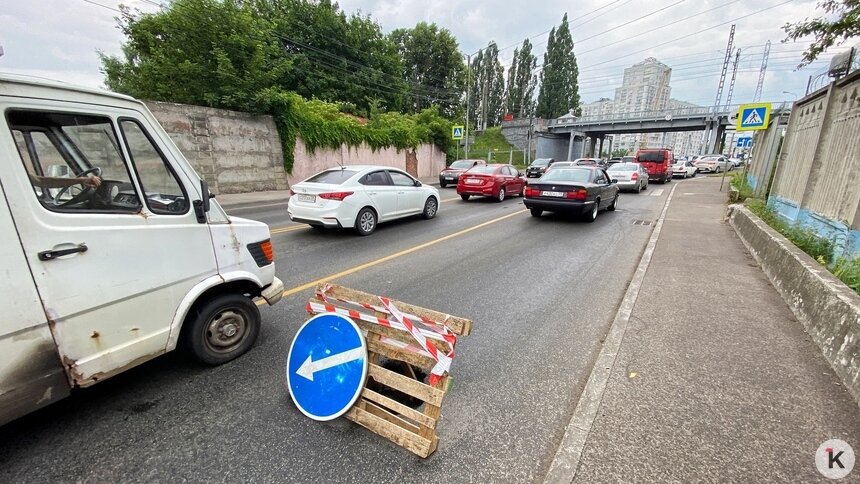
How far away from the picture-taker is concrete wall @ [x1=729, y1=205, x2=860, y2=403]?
2793 mm

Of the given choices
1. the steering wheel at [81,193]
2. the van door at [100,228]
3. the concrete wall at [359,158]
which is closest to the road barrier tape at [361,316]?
the van door at [100,228]

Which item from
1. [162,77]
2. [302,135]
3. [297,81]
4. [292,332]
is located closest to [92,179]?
[292,332]

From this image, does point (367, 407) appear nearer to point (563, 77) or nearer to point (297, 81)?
point (297, 81)

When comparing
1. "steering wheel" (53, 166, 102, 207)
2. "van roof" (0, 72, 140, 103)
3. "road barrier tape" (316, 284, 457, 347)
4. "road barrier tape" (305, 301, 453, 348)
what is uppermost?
"van roof" (0, 72, 140, 103)

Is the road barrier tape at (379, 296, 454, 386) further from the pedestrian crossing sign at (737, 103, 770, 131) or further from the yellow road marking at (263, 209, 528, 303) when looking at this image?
the pedestrian crossing sign at (737, 103, 770, 131)

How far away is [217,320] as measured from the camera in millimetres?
2949

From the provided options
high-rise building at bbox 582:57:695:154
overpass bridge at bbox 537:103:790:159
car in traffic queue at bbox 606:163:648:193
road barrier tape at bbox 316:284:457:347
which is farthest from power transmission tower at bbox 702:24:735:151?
road barrier tape at bbox 316:284:457:347

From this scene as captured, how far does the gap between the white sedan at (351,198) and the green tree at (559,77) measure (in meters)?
61.5

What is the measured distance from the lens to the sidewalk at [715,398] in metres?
2.06

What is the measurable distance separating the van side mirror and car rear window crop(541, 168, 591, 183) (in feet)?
29.3

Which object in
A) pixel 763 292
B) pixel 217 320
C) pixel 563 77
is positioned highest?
pixel 563 77

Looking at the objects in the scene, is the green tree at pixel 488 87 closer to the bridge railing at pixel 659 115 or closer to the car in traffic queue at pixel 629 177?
the bridge railing at pixel 659 115

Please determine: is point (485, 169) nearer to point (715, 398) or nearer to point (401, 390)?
point (715, 398)

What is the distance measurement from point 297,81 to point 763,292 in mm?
37915
